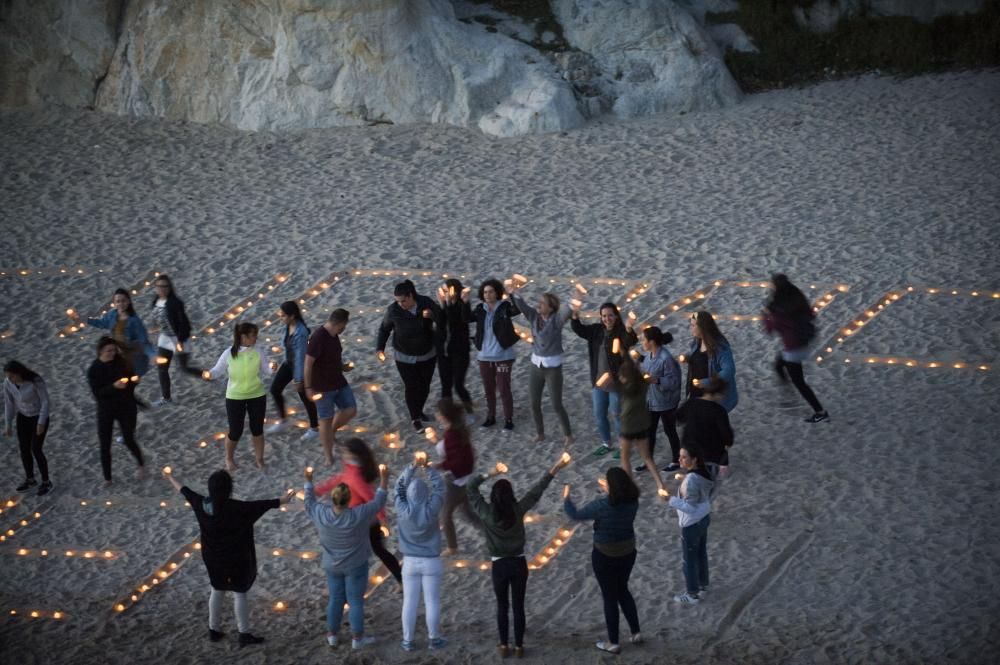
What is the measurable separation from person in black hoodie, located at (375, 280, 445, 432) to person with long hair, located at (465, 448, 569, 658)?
11.6 feet

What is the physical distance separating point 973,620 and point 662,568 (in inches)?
92.8

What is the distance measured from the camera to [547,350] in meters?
12.8

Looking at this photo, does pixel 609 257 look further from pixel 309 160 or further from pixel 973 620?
pixel 973 620

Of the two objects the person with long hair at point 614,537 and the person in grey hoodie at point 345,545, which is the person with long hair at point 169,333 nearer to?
the person in grey hoodie at point 345,545

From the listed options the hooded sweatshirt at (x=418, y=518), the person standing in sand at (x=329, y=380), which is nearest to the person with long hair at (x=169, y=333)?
the person standing in sand at (x=329, y=380)

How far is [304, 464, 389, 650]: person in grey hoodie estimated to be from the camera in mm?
9680

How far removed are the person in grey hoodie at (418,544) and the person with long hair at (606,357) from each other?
282 centimetres

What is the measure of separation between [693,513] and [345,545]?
2526 mm

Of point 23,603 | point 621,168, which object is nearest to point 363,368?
point 23,603

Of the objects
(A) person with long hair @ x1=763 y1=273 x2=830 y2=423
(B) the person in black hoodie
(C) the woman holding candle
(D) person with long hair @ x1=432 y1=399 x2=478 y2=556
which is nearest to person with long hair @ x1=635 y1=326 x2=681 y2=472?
(A) person with long hair @ x1=763 y1=273 x2=830 y2=423

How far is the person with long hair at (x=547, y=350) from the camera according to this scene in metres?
12.7

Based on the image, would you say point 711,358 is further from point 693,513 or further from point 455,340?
point 455,340

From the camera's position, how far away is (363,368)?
1504 cm

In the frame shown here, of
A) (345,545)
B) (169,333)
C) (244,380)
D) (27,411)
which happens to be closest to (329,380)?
(244,380)
